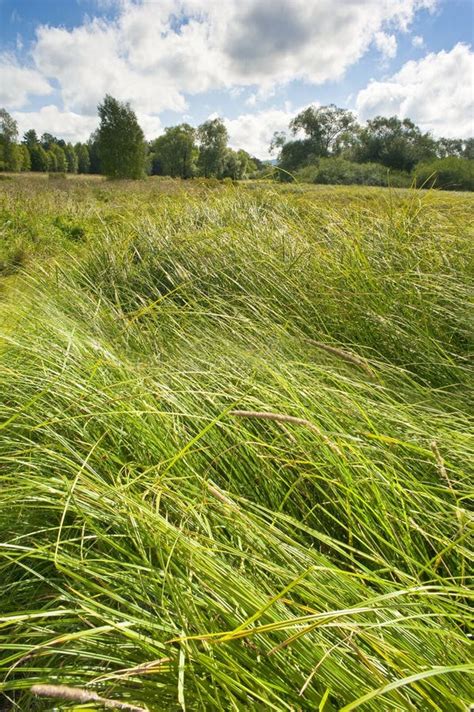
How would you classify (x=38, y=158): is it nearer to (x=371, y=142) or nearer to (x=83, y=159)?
(x=83, y=159)

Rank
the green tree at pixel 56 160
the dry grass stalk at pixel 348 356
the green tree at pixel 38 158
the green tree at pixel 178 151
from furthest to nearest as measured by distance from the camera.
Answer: the green tree at pixel 56 160 → the green tree at pixel 38 158 → the green tree at pixel 178 151 → the dry grass stalk at pixel 348 356

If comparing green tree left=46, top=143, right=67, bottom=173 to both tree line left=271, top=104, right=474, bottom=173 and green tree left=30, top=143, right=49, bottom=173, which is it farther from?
tree line left=271, top=104, right=474, bottom=173

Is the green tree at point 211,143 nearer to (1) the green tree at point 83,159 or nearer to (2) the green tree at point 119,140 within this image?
(2) the green tree at point 119,140

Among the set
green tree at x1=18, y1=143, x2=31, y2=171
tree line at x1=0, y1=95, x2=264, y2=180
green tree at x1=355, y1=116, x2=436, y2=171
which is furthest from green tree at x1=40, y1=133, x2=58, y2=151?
green tree at x1=355, y1=116, x2=436, y2=171

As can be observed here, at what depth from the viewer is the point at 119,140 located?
97.4 feet

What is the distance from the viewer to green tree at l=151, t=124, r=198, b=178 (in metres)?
42.5

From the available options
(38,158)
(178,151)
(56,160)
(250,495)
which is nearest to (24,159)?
(38,158)

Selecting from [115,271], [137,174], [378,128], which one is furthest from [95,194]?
[378,128]

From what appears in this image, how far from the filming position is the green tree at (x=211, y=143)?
129 feet

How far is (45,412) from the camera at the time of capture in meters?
1.26

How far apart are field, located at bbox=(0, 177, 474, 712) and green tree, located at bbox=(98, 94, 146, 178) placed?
31.2 m

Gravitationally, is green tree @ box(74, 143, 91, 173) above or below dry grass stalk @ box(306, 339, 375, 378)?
above

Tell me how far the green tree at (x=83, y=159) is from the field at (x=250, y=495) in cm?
7470

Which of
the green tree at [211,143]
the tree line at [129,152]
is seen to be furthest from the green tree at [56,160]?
the green tree at [211,143]
